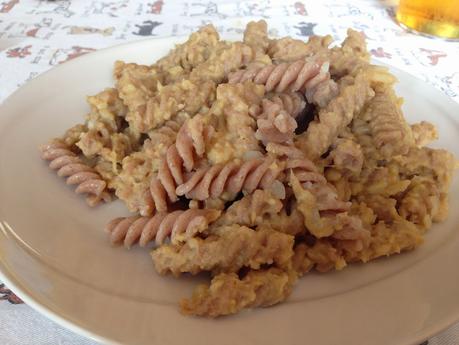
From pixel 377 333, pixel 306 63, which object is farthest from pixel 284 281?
pixel 306 63

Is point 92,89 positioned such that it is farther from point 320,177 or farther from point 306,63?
point 320,177

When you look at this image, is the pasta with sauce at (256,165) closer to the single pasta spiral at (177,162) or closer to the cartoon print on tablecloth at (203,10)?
the single pasta spiral at (177,162)

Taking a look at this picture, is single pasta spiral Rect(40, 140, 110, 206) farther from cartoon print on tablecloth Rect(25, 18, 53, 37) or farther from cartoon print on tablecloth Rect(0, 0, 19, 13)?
cartoon print on tablecloth Rect(0, 0, 19, 13)

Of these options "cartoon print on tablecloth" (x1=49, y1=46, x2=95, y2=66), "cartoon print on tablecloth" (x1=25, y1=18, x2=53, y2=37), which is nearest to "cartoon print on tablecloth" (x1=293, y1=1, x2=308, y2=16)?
"cartoon print on tablecloth" (x1=49, y1=46, x2=95, y2=66)

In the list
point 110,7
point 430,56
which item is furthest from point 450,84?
point 110,7

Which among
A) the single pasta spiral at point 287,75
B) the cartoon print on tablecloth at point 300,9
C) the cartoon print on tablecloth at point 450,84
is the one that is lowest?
the cartoon print on tablecloth at point 450,84

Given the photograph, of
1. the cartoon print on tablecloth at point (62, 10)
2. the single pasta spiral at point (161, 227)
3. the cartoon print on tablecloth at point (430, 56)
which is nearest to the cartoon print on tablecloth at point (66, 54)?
the cartoon print on tablecloth at point (62, 10)
